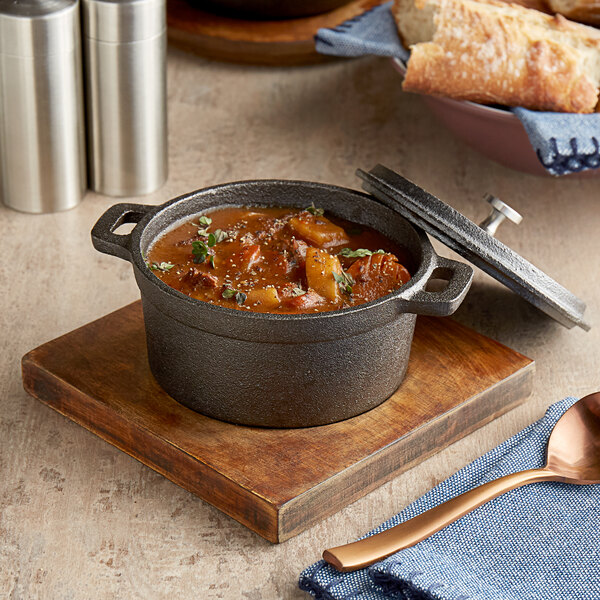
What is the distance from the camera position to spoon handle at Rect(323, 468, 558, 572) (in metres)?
1.40

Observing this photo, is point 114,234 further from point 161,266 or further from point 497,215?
point 497,215

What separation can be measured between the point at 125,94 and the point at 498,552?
1.42 m

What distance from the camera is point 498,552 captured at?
1466mm

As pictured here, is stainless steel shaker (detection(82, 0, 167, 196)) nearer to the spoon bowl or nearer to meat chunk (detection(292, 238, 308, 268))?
meat chunk (detection(292, 238, 308, 268))

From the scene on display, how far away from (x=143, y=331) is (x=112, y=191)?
73cm

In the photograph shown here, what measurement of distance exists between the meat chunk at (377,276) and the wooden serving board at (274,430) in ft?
0.64

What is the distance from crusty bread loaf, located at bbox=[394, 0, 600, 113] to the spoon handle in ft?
3.24

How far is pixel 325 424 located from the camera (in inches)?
64.3

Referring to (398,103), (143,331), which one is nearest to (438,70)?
(398,103)

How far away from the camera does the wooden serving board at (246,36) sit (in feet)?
9.66

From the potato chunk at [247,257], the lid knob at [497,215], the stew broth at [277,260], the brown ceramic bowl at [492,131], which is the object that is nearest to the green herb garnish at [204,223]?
the stew broth at [277,260]

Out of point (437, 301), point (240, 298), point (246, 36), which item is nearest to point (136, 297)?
point (240, 298)

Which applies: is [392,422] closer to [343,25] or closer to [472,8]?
[472,8]

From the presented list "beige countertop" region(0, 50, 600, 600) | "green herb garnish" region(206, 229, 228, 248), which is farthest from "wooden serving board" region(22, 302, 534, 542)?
"green herb garnish" region(206, 229, 228, 248)
